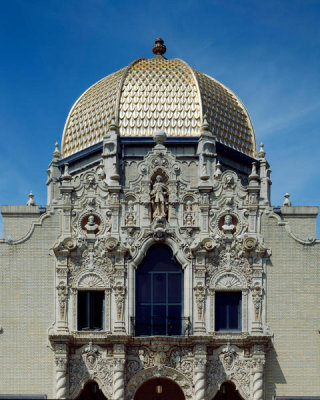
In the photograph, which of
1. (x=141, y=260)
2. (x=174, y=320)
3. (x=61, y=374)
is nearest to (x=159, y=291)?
(x=174, y=320)

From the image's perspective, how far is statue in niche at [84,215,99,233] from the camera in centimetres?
3728

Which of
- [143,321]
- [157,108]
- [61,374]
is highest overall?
[157,108]

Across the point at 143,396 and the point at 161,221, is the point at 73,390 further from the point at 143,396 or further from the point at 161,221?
the point at 161,221

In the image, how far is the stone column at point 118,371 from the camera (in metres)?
35.8

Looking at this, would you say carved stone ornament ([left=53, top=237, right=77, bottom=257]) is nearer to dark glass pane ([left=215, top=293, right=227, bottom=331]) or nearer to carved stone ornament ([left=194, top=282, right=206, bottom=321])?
carved stone ornament ([left=194, top=282, right=206, bottom=321])

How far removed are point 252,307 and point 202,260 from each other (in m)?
2.50

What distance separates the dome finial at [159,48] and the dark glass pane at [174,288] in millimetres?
16155

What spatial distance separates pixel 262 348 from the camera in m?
36.2

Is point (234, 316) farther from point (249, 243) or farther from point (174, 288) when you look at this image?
point (249, 243)

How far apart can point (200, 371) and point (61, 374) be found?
496 centimetres

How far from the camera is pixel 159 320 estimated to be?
1447 inches

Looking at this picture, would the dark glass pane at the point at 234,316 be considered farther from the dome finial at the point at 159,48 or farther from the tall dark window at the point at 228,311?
the dome finial at the point at 159,48

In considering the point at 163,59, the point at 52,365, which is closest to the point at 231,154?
the point at 163,59

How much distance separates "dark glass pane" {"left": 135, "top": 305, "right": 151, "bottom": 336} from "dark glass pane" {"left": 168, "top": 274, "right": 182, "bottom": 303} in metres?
0.93
